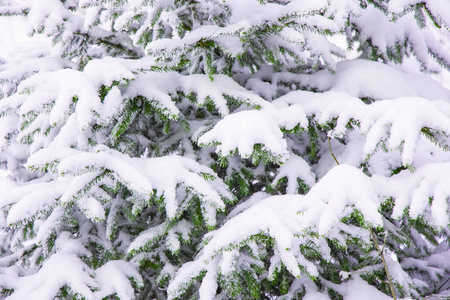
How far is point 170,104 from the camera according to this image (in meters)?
2.24

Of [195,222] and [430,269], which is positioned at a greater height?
[195,222]

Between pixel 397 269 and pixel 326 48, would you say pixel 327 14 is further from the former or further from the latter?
pixel 397 269

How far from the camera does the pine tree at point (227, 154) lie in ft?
5.69

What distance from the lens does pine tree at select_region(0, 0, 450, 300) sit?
1733 millimetres

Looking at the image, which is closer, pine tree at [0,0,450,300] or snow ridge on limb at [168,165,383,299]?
snow ridge on limb at [168,165,383,299]

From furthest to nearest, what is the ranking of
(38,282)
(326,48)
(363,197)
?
(326,48) → (38,282) → (363,197)

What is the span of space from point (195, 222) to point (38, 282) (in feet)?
3.53

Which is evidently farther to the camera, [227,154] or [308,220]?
[227,154]

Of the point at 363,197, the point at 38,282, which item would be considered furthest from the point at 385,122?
the point at 38,282

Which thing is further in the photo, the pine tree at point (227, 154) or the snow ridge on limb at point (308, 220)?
the pine tree at point (227, 154)

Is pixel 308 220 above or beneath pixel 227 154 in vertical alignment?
beneath

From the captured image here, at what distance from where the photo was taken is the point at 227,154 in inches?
70.4

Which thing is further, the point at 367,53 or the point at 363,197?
the point at 367,53

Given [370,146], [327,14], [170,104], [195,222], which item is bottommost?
[195,222]
